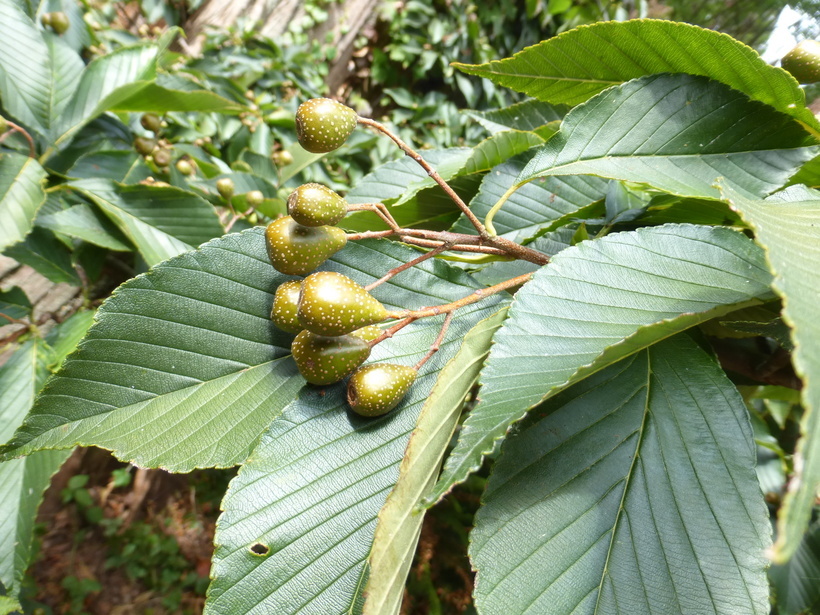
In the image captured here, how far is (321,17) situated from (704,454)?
3545mm

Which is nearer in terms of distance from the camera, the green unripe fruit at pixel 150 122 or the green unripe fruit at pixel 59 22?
the green unripe fruit at pixel 59 22

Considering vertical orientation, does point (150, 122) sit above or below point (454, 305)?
below

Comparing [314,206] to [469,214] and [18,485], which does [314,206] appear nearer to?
[469,214]

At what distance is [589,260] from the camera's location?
1.90ft

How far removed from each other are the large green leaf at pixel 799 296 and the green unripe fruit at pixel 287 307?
476 millimetres

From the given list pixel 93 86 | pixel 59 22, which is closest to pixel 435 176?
pixel 93 86

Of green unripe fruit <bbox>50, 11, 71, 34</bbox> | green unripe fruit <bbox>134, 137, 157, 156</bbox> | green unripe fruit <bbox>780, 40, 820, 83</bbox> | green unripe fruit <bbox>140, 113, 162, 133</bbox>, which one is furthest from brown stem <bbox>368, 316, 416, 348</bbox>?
green unripe fruit <bbox>50, 11, 71, 34</bbox>

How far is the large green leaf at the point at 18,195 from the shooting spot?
101 centimetres

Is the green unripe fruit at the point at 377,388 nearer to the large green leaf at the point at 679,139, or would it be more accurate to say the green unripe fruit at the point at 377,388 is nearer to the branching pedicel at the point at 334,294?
the branching pedicel at the point at 334,294

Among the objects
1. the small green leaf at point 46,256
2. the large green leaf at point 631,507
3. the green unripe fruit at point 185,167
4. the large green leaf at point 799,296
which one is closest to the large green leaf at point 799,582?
the large green leaf at point 631,507

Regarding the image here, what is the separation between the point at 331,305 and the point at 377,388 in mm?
108

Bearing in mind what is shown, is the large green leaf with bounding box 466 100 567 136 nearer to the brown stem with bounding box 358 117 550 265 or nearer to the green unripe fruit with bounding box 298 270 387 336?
the brown stem with bounding box 358 117 550 265

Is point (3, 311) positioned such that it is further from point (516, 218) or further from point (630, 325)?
point (630, 325)

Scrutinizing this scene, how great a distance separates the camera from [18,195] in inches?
42.4
